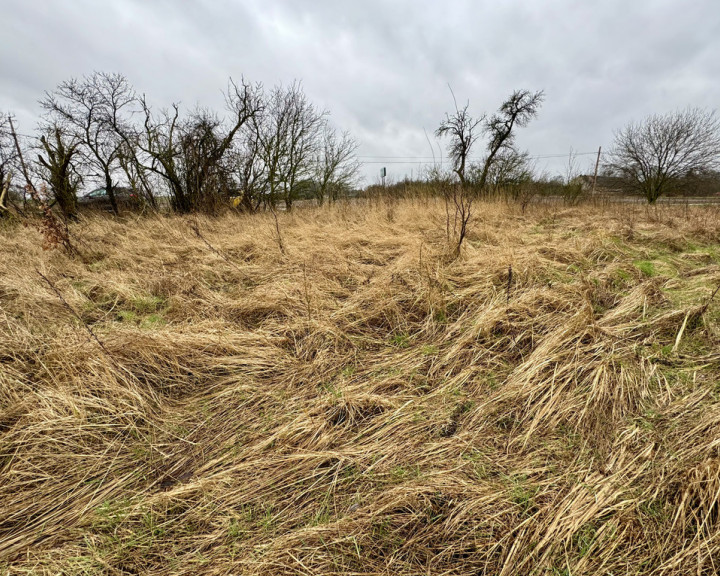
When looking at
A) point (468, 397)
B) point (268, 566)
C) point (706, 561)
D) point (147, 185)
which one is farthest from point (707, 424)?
point (147, 185)

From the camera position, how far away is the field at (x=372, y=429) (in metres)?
0.95

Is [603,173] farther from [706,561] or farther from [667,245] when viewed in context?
[706,561]

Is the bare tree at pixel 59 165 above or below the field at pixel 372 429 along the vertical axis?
above

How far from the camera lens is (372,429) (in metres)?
1.44

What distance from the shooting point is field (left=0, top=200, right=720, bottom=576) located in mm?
950

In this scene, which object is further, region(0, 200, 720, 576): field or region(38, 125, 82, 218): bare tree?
region(38, 125, 82, 218): bare tree

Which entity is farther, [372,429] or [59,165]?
[59,165]

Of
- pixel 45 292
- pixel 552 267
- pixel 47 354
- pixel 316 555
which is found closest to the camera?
pixel 316 555

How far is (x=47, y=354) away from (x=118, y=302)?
139cm

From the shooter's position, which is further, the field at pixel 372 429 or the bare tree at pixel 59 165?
the bare tree at pixel 59 165

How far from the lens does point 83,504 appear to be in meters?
1.15

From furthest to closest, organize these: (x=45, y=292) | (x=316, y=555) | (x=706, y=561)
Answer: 1. (x=45, y=292)
2. (x=316, y=555)
3. (x=706, y=561)

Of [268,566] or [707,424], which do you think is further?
[707,424]

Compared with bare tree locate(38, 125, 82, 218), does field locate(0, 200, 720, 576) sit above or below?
below
